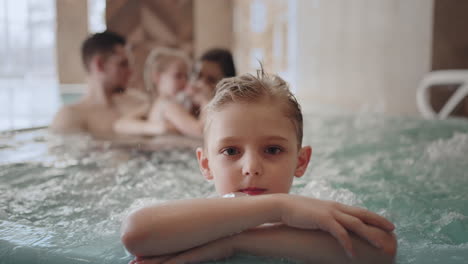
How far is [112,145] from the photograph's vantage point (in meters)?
3.00

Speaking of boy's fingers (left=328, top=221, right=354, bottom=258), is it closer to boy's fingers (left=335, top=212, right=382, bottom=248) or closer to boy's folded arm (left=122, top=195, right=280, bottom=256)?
boy's fingers (left=335, top=212, right=382, bottom=248)

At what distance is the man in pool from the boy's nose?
243 centimetres

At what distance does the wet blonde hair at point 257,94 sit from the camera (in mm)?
1203

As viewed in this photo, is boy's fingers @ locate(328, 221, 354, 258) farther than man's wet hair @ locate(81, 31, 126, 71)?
No

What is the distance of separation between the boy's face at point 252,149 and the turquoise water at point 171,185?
22cm

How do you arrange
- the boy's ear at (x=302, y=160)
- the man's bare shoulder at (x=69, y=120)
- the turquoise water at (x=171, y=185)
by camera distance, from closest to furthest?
1. the turquoise water at (x=171, y=185)
2. the boy's ear at (x=302, y=160)
3. the man's bare shoulder at (x=69, y=120)

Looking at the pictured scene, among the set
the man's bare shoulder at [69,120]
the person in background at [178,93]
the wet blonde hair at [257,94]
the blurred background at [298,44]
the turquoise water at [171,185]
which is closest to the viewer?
the turquoise water at [171,185]

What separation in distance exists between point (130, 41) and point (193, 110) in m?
4.81

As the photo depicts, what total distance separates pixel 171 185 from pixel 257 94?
0.91 metres

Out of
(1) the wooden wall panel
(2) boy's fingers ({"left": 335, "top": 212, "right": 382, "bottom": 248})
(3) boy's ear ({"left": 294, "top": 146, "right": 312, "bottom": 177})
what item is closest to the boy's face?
(3) boy's ear ({"left": 294, "top": 146, "right": 312, "bottom": 177})

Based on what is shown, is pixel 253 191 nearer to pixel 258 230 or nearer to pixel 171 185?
pixel 258 230

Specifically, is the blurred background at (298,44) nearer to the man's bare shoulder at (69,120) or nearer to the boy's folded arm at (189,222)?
the man's bare shoulder at (69,120)

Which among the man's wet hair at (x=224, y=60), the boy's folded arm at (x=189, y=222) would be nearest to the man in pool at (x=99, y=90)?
the man's wet hair at (x=224, y=60)

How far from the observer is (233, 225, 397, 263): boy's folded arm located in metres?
0.95
